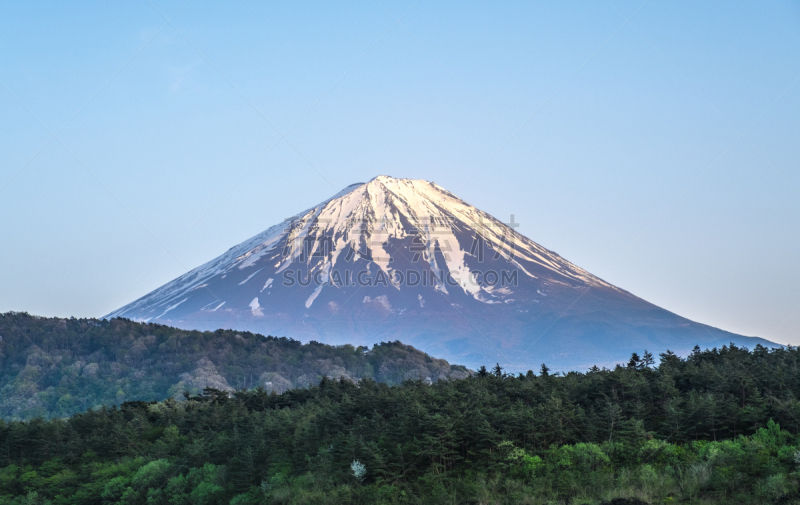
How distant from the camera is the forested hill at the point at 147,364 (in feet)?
414

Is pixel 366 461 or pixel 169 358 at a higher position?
pixel 169 358

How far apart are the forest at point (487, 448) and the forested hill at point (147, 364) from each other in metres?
72.0

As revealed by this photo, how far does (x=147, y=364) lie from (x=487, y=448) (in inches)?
4300

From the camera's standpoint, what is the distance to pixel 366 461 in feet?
136

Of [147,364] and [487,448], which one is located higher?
[147,364]

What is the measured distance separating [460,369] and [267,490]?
321ft

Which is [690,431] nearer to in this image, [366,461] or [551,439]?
[551,439]

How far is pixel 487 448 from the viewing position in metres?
40.6

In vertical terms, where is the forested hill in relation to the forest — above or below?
above

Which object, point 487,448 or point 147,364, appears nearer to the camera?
point 487,448

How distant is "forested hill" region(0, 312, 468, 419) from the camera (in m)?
126

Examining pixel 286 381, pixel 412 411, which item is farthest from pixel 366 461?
pixel 286 381

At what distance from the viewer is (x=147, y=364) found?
455ft

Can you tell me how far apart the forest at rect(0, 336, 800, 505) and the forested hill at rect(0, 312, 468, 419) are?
72.0m
